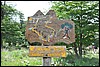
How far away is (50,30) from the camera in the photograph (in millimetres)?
5023

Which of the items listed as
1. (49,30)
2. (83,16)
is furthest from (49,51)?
(83,16)

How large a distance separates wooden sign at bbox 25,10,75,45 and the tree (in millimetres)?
4240

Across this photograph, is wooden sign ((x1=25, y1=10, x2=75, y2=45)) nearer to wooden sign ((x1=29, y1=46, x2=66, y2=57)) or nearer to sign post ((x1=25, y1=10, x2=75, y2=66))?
sign post ((x1=25, y1=10, x2=75, y2=66))

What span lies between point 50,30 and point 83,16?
4753 millimetres

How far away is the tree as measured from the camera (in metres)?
9.27

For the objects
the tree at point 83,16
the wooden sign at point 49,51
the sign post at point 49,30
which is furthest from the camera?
the tree at point 83,16

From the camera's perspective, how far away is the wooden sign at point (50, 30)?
16.3 ft

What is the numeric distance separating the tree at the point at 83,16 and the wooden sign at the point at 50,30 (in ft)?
13.9

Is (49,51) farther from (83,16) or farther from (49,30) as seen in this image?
(83,16)

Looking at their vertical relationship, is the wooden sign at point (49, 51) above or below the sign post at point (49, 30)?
below

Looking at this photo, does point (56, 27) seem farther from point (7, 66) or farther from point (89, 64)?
point (89, 64)

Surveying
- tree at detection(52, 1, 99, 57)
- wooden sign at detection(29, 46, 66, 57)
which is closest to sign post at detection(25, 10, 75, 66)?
wooden sign at detection(29, 46, 66, 57)

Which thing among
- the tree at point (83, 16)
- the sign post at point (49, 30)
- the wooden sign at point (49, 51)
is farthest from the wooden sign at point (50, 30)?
the tree at point (83, 16)

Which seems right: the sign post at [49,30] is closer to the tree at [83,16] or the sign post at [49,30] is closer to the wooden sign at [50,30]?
the wooden sign at [50,30]
